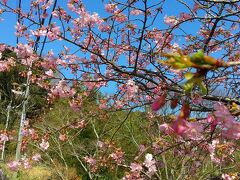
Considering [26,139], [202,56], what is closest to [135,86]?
[26,139]

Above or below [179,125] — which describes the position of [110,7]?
above

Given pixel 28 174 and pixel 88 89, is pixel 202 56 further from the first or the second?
pixel 28 174

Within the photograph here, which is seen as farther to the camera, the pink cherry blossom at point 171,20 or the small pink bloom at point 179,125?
the pink cherry blossom at point 171,20

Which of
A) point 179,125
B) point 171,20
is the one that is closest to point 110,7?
point 171,20

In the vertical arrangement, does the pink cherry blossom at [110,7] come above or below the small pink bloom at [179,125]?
above

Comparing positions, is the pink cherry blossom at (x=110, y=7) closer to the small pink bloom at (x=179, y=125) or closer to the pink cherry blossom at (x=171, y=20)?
the pink cherry blossom at (x=171, y=20)

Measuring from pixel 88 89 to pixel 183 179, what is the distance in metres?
4.35

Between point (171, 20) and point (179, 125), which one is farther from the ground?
point (171, 20)

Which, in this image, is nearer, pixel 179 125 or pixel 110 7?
pixel 179 125

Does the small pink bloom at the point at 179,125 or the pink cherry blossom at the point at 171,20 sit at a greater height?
the pink cherry blossom at the point at 171,20

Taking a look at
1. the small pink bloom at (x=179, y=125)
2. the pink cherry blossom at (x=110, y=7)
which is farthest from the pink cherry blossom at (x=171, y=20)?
the small pink bloom at (x=179, y=125)

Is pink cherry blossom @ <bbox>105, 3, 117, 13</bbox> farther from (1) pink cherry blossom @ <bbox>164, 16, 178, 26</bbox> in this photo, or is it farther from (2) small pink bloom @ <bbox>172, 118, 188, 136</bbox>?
(2) small pink bloom @ <bbox>172, 118, 188, 136</bbox>

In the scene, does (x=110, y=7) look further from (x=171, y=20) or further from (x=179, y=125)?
(x=179, y=125)

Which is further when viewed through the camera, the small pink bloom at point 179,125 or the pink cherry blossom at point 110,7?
the pink cherry blossom at point 110,7
